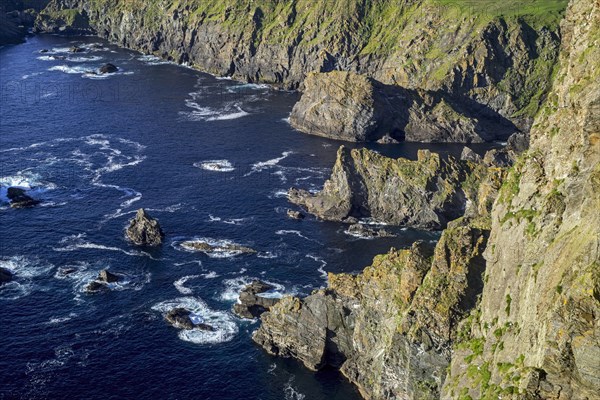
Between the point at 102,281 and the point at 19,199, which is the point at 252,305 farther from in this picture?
the point at 19,199

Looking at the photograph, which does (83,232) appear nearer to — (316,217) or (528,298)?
(316,217)

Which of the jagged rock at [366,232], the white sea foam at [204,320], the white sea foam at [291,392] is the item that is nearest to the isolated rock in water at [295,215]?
the jagged rock at [366,232]

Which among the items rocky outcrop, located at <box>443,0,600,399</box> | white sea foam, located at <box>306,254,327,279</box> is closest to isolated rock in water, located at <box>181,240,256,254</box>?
white sea foam, located at <box>306,254,327,279</box>

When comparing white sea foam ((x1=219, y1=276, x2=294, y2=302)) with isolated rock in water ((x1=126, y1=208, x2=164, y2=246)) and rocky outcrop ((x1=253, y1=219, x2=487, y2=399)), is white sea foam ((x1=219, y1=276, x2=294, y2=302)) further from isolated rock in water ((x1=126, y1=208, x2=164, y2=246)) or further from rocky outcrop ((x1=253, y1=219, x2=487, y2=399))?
isolated rock in water ((x1=126, y1=208, x2=164, y2=246))

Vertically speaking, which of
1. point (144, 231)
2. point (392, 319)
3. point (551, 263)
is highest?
point (551, 263)

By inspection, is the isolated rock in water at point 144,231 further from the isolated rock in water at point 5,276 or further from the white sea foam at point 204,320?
the isolated rock in water at point 5,276

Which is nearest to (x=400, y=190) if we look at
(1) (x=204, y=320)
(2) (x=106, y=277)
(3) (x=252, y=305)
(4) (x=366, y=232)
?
(4) (x=366, y=232)
